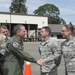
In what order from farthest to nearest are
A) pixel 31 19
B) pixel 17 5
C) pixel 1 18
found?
pixel 17 5 → pixel 31 19 → pixel 1 18

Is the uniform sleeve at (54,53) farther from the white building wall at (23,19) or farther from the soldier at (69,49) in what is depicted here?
the white building wall at (23,19)

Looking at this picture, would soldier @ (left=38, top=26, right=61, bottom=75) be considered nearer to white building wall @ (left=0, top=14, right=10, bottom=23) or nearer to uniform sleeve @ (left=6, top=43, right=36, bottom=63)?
uniform sleeve @ (left=6, top=43, right=36, bottom=63)

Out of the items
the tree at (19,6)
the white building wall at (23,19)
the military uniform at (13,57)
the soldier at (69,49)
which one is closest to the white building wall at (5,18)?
the white building wall at (23,19)

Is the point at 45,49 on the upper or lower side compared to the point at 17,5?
lower

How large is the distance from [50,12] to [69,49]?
140 metres

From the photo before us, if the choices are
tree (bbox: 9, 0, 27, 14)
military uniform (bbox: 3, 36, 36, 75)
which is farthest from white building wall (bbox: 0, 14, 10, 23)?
military uniform (bbox: 3, 36, 36, 75)

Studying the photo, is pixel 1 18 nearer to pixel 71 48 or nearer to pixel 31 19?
pixel 31 19

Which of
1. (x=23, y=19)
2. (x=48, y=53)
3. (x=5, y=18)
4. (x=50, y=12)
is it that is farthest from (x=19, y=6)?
(x=48, y=53)

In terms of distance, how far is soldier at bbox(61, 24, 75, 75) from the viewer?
5.86 meters

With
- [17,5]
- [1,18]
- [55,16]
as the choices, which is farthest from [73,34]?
[55,16]

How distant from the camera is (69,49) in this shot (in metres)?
5.88

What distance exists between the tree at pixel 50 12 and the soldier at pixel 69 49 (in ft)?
437

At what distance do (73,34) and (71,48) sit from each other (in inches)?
12.2

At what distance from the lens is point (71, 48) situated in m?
5.88
